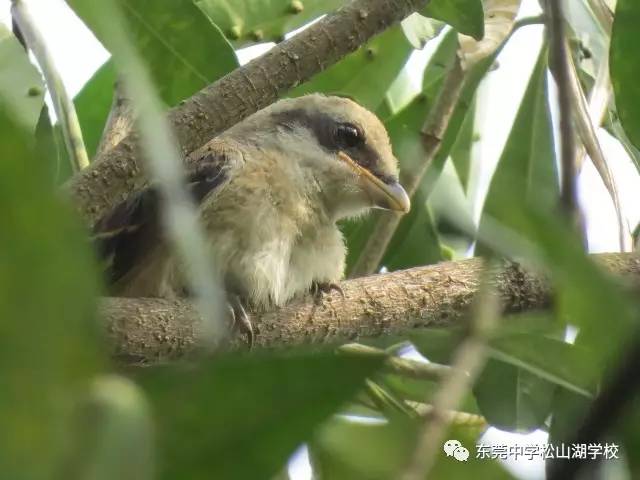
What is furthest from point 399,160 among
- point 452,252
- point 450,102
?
point 450,102

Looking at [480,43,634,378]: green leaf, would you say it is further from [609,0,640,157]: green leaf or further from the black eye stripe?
the black eye stripe

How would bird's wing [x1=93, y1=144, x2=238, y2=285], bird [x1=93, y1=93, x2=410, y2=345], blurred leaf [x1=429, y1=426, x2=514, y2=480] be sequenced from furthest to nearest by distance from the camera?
bird's wing [x1=93, y1=144, x2=238, y2=285], bird [x1=93, y1=93, x2=410, y2=345], blurred leaf [x1=429, y1=426, x2=514, y2=480]

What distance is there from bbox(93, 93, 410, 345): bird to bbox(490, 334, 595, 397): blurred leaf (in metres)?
0.53

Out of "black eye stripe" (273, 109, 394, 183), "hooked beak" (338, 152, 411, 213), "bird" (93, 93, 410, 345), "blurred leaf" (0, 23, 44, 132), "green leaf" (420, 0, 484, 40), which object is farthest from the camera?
"black eye stripe" (273, 109, 394, 183)

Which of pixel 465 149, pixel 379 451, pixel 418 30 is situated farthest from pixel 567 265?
pixel 465 149

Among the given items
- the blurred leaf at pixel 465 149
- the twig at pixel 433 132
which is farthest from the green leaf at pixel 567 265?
the blurred leaf at pixel 465 149

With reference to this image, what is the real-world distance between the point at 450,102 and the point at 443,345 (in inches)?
27.1

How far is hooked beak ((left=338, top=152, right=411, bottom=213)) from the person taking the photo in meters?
3.13

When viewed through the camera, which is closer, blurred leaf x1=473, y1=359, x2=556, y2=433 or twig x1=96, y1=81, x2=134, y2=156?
twig x1=96, y1=81, x2=134, y2=156

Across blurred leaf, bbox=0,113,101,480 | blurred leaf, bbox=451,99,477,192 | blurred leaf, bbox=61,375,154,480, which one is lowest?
blurred leaf, bbox=451,99,477,192

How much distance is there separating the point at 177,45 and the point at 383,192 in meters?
0.84

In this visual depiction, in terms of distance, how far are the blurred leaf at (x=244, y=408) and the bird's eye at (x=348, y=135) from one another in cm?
272

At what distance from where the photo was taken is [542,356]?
229 cm

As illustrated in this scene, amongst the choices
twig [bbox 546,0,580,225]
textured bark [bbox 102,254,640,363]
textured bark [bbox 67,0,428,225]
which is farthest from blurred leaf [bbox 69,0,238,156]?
twig [bbox 546,0,580,225]
